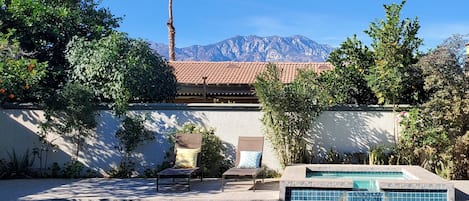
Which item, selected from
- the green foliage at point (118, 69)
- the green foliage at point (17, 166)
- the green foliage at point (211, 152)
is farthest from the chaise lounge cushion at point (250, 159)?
the green foliage at point (17, 166)

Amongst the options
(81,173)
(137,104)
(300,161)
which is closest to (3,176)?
(81,173)

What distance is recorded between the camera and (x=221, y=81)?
83.5ft

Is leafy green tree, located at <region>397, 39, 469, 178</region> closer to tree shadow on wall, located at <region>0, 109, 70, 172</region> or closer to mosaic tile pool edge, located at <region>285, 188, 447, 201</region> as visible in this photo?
mosaic tile pool edge, located at <region>285, 188, 447, 201</region>

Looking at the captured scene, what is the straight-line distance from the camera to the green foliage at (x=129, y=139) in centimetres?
1290

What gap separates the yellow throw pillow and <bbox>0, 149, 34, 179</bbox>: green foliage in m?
4.52

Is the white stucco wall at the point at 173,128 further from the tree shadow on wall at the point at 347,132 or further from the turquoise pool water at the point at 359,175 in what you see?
the turquoise pool water at the point at 359,175

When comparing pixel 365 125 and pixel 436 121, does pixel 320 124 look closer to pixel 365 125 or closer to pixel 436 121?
pixel 365 125

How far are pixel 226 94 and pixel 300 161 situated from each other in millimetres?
12674

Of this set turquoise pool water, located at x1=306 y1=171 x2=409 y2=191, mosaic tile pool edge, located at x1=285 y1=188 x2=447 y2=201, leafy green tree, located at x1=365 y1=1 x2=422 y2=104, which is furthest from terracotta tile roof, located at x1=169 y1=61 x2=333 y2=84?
mosaic tile pool edge, located at x1=285 y1=188 x2=447 y2=201

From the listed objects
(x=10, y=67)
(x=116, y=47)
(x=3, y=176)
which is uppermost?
(x=116, y=47)

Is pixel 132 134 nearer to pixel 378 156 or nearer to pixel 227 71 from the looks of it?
pixel 378 156

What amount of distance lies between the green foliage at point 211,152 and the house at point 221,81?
30.9 feet

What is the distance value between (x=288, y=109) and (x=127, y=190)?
4602 mm

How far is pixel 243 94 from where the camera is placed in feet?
81.0
